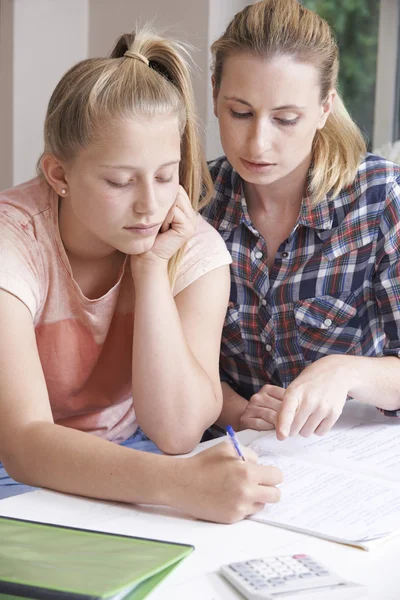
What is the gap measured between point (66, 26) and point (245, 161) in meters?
1.73

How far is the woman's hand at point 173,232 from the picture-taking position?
1.32 m

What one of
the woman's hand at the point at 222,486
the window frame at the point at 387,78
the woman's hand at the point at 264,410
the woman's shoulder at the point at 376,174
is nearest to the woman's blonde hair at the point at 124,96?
the woman's hand at the point at 264,410

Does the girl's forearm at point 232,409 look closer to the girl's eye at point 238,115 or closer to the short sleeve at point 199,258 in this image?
the short sleeve at point 199,258

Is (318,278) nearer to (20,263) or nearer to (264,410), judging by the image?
(264,410)

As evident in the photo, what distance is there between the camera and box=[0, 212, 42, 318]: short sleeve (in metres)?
1.19

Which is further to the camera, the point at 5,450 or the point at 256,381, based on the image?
the point at 256,381

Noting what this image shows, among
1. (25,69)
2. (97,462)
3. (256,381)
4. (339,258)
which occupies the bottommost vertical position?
(256,381)

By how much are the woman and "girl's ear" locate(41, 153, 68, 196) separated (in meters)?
0.35

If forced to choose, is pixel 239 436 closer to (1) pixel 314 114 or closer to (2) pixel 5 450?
(2) pixel 5 450

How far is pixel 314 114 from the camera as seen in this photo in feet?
4.91

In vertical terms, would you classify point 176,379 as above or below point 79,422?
above

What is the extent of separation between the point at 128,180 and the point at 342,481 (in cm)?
50

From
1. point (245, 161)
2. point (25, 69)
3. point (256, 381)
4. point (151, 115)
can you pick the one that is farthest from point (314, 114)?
point (25, 69)

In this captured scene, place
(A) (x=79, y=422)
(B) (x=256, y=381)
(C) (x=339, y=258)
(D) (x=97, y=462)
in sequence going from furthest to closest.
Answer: (B) (x=256, y=381) < (C) (x=339, y=258) < (A) (x=79, y=422) < (D) (x=97, y=462)
